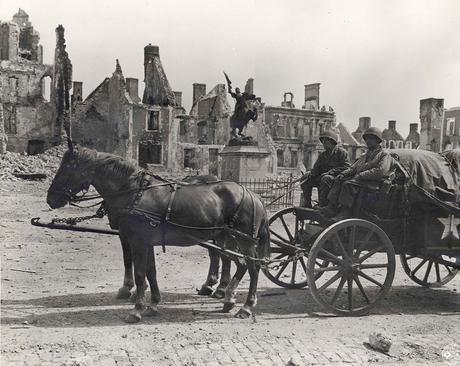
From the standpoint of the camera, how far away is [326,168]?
279 inches

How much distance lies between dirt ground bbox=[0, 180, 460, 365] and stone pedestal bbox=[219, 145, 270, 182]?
738 centimetres

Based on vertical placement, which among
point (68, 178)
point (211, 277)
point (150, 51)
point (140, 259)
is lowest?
point (211, 277)

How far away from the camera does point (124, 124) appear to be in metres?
37.8

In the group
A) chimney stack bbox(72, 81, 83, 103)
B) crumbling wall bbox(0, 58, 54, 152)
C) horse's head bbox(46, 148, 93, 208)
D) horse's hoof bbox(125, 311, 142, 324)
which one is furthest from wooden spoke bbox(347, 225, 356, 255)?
chimney stack bbox(72, 81, 83, 103)

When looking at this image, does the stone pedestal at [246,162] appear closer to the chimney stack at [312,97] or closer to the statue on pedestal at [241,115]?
the statue on pedestal at [241,115]

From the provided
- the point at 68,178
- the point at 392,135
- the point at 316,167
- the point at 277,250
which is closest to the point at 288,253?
the point at 277,250

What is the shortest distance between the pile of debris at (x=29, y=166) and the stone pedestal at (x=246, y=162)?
13767 millimetres

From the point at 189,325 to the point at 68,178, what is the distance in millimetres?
2248

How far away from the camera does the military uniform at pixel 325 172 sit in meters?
6.67

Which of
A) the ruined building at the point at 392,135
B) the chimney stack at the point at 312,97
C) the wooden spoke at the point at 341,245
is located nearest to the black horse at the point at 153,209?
the wooden spoke at the point at 341,245

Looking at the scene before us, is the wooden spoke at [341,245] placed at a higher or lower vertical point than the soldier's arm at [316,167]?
lower

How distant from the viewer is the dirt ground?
4602 mm

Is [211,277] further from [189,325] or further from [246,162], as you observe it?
[246,162]

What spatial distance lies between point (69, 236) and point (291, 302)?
645cm
